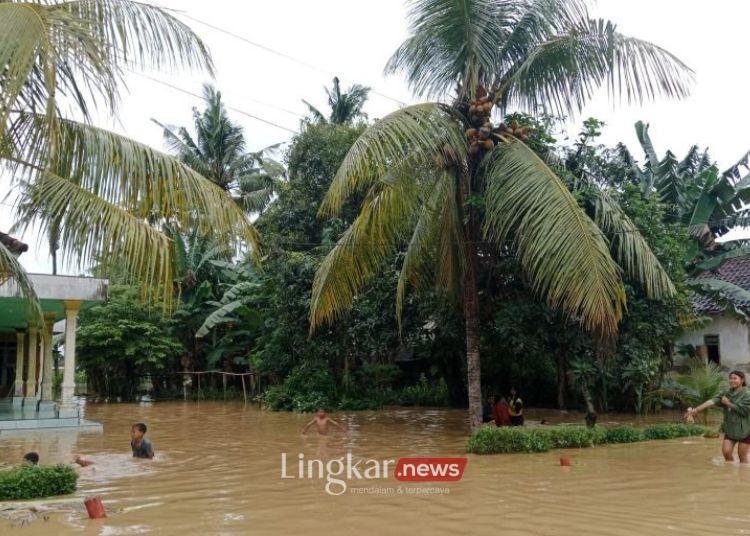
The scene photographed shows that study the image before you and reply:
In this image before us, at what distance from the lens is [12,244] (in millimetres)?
12367

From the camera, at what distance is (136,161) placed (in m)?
6.77

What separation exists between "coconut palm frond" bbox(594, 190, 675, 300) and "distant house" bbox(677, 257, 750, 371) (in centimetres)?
848

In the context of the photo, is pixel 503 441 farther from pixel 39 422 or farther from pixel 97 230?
pixel 39 422

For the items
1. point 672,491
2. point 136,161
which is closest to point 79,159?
point 136,161

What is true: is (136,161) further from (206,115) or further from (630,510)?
(206,115)

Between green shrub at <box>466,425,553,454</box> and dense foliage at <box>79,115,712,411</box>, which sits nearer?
green shrub at <box>466,425,553,454</box>

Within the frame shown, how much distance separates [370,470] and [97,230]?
5.31 meters

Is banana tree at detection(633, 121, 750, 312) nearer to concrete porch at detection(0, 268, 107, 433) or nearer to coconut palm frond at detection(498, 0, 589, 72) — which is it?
coconut palm frond at detection(498, 0, 589, 72)

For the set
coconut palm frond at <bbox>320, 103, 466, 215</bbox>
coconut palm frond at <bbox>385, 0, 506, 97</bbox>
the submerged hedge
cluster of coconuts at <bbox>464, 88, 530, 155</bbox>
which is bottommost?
the submerged hedge

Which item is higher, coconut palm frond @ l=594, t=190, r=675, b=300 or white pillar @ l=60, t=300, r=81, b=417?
coconut palm frond @ l=594, t=190, r=675, b=300

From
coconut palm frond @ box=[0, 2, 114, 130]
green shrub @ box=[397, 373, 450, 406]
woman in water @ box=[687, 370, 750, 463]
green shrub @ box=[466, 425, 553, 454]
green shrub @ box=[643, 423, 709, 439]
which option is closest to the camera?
coconut palm frond @ box=[0, 2, 114, 130]

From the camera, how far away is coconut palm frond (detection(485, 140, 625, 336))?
32.7ft

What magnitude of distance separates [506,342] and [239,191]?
19.6 meters

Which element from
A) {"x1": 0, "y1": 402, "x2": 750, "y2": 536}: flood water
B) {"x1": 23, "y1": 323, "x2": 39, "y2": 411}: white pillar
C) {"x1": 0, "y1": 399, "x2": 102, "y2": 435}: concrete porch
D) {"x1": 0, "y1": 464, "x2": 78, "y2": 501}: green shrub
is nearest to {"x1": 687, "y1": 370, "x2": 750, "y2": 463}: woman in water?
{"x1": 0, "y1": 402, "x2": 750, "y2": 536}: flood water
